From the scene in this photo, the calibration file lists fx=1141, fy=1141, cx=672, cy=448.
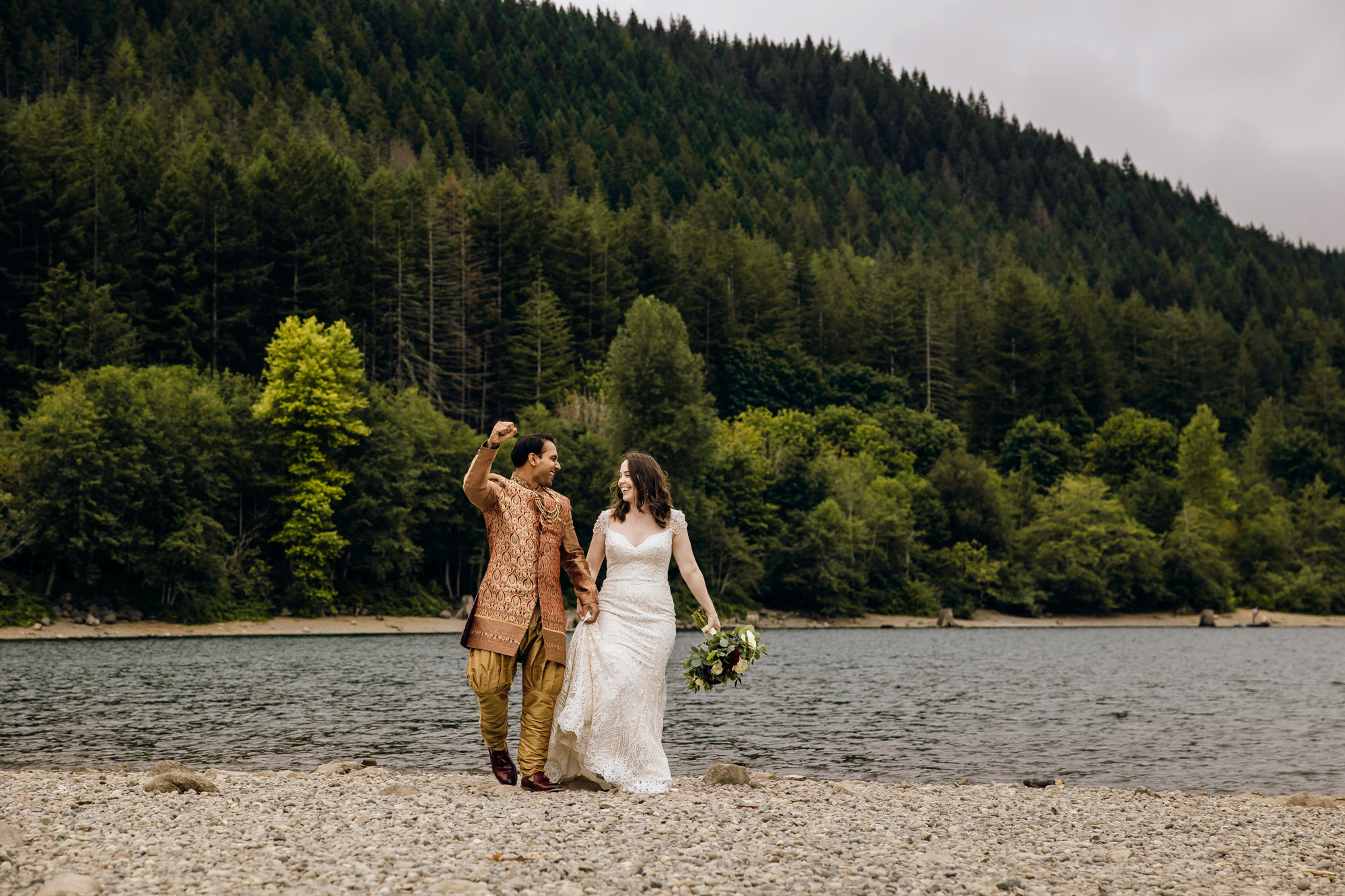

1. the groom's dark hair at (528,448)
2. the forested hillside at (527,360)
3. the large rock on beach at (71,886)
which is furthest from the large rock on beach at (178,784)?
the forested hillside at (527,360)

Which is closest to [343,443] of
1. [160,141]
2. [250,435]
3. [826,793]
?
[250,435]

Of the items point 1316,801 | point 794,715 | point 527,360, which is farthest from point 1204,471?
point 1316,801

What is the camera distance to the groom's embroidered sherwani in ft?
34.9

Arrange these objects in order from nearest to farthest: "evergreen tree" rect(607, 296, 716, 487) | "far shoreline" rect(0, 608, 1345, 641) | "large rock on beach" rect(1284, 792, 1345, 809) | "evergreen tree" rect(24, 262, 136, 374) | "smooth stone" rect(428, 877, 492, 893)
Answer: "smooth stone" rect(428, 877, 492, 893)
"large rock on beach" rect(1284, 792, 1345, 809)
"far shoreline" rect(0, 608, 1345, 641)
"evergreen tree" rect(24, 262, 136, 374)
"evergreen tree" rect(607, 296, 716, 487)

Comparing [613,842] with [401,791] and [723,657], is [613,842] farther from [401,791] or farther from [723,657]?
[401,791]

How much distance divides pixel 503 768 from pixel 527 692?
845 millimetres

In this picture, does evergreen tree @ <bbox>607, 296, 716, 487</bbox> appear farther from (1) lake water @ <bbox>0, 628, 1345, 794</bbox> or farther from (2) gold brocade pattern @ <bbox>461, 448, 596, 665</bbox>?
(2) gold brocade pattern @ <bbox>461, 448, 596, 665</bbox>

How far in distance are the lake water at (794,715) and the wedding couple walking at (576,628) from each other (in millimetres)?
6498

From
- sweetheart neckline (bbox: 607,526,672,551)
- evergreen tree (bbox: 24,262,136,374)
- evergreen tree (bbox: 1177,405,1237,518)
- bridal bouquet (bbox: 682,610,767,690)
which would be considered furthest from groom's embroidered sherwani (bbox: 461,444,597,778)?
evergreen tree (bbox: 1177,405,1237,518)

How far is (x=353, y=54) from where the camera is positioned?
173 m

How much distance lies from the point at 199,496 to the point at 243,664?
23.6 m

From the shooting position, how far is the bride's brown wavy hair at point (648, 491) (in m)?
11.1

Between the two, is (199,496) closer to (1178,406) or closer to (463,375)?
(463,375)

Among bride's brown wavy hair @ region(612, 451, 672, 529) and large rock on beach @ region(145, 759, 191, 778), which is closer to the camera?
bride's brown wavy hair @ region(612, 451, 672, 529)
